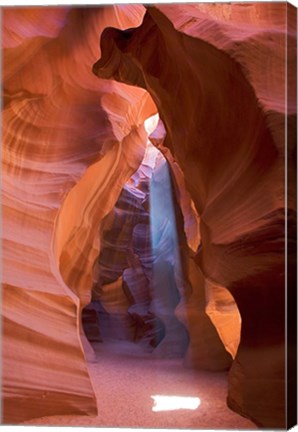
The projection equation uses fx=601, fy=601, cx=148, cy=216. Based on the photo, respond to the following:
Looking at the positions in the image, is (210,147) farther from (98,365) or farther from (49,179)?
(98,365)

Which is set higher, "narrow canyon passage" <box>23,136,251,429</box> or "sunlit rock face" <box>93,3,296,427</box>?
"sunlit rock face" <box>93,3,296,427</box>

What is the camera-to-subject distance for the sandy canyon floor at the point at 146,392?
215 cm

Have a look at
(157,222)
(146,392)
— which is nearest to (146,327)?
(146,392)

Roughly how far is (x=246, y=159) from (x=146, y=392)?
3.11 feet

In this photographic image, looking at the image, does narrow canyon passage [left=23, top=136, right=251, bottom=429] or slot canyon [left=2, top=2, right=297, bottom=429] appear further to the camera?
narrow canyon passage [left=23, top=136, right=251, bottom=429]

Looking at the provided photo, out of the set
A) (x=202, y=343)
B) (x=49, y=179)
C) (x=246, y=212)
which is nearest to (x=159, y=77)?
(x=49, y=179)

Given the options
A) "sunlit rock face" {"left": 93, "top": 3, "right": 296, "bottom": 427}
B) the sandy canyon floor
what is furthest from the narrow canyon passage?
"sunlit rock face" {"left": 93, "top": 3, "right": 296, "bottom": 427}

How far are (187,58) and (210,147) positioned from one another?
390mm

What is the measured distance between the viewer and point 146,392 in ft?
7.45

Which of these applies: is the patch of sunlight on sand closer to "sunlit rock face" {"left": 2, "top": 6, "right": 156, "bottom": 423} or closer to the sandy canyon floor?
the sandy canyon floor

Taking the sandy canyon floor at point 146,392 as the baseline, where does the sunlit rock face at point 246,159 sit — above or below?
above

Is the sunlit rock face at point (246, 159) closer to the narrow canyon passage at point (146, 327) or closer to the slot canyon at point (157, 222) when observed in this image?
the slot canyon at point (157, 222)

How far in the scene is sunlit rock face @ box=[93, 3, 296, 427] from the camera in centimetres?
206

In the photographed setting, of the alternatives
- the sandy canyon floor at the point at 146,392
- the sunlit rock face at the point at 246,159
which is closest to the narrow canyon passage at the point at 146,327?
the sandy canyon floor at the point at 146,392
